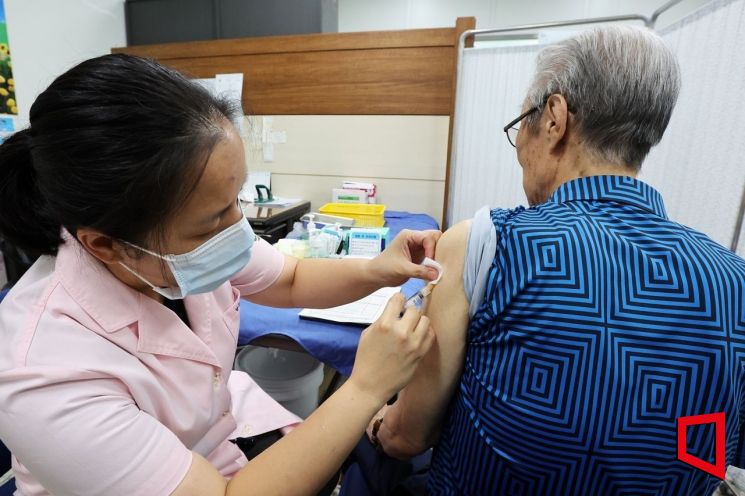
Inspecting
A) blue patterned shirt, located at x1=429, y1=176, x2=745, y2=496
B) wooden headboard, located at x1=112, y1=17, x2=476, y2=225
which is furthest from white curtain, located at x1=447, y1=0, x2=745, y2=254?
blue patterned shirt, located at x1=429, y1=176, x2=745, y2=496

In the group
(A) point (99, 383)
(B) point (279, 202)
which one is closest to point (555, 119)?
(A) point (99, 383)

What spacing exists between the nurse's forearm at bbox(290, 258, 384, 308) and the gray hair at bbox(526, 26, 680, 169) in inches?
23.3

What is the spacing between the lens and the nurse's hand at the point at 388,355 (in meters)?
0.65

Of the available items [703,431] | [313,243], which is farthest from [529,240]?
[313,243]

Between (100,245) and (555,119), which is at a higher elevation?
(555,119)

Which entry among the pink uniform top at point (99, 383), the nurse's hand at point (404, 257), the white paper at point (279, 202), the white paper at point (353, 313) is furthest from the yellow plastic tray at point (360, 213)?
the pink uniform top at point (99, 383)

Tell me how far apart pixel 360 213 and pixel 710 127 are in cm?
158

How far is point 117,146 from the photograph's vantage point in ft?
1.69

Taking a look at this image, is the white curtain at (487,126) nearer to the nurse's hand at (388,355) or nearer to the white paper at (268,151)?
the white paper at (268,151)

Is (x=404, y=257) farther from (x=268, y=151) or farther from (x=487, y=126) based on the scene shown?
(x=268, y=151)

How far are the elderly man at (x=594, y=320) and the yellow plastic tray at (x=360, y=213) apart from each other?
1482 mm

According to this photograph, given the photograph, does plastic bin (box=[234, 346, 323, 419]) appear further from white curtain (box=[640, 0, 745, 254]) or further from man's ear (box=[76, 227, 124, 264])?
white curtain (box=[640, 0, 745, 254])

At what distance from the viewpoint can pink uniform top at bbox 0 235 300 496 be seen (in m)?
0.49

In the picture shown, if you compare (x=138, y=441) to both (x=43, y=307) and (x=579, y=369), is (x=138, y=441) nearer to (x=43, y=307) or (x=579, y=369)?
(x=43, y=307)
